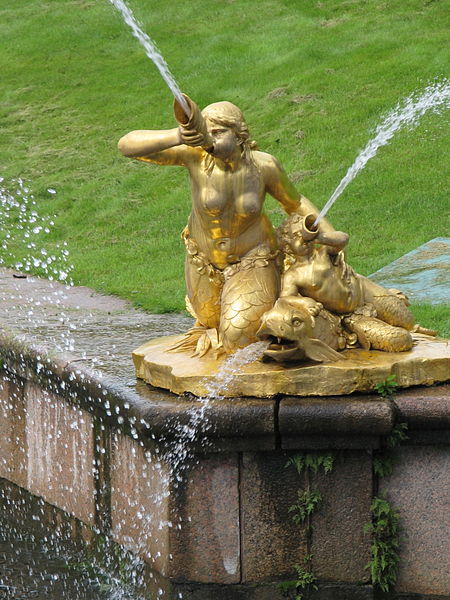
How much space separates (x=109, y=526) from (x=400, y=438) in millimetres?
1643

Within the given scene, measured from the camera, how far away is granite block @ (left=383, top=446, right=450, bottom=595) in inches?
190

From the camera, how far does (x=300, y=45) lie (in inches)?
642

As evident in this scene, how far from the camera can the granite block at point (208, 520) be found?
4855 mm

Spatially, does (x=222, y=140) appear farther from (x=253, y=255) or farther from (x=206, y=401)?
(x=206, y=401)

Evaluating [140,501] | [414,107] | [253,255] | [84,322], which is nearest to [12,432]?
[84,322]

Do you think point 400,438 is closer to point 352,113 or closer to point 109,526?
point 109,526

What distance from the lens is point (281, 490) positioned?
4844 mm

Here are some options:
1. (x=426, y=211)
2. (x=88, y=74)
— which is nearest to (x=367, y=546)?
(x=426, y=211)

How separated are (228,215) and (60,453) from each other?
1.77 meters

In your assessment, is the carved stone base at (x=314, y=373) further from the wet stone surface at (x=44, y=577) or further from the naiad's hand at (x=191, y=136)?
the wet stone surface at (x=44, y=577)

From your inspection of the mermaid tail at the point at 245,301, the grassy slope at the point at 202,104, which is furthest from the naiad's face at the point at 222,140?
the grassy slope at the point at 202,104

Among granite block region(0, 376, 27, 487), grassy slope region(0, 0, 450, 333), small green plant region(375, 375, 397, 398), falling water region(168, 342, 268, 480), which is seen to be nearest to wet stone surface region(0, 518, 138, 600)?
granite block region(0, 376, 27, 487)

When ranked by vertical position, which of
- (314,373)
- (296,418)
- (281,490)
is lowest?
(281,490)

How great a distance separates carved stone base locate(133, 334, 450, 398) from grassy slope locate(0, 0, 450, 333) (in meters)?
3.31
